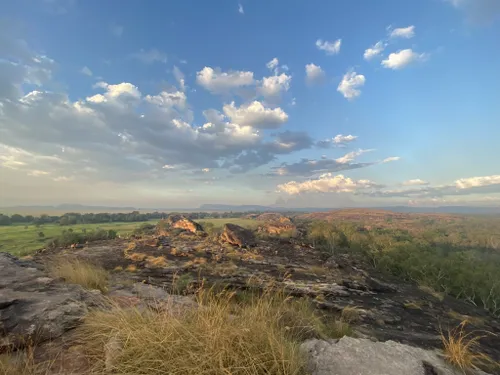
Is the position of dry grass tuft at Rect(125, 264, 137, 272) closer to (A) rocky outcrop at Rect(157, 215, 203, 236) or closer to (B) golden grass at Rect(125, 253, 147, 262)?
(B) golden grass at Rect(125, 253, 147, 262)

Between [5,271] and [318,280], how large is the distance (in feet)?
52.6

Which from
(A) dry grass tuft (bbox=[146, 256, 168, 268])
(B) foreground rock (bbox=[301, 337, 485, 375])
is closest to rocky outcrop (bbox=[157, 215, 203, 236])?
(A) dry grass tuft (bbox=[146, 256, 168, 268])

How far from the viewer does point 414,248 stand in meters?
Answer: 42.2

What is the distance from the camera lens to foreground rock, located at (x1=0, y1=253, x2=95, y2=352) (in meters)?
4.50

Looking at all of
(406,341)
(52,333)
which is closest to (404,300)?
(406,341)

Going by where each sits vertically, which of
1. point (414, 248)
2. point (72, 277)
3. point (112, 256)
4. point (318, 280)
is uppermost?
point (72, 277)

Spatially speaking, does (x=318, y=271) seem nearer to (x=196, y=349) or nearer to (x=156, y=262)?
(x=156, y=262)

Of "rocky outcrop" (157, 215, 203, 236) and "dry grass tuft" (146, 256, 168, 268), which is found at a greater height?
"rocky outcrop" (157, 215, 203, 236)

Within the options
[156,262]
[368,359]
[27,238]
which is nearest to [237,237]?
[156,262]

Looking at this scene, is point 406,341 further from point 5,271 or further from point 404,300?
point 5,271

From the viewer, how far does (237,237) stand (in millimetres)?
29094

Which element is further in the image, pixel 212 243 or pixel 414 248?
pixel 414 248

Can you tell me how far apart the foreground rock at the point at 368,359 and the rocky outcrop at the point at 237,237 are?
23.6 m

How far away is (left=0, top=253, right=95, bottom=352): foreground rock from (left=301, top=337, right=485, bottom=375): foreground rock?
4.21m
